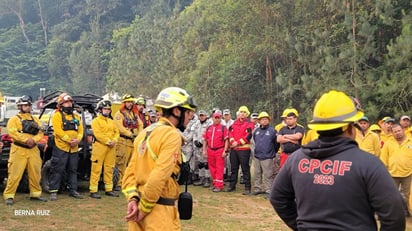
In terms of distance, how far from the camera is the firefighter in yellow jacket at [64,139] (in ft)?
30.2

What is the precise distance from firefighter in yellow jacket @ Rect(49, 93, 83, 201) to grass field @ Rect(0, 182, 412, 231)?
52 cm

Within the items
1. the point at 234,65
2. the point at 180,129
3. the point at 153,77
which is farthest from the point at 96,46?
the point at 180,129

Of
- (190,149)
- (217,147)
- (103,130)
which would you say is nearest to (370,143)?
(217,147)

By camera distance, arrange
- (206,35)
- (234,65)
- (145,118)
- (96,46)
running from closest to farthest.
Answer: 1. (145,118)
2. (234,65)
3. (206,35)
4. (96,46)

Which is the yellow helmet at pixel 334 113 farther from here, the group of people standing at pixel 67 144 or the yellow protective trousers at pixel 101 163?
the yellow protective trousers at pixel 101 163

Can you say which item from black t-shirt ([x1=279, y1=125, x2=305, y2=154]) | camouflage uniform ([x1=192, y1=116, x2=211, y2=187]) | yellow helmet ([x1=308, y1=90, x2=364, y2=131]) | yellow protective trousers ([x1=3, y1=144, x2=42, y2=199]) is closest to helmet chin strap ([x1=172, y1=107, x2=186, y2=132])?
yellow helmet ([x1=308, y1=90, x2=364, y2=131])

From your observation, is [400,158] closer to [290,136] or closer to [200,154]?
[290,136]

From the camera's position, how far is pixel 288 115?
1008cm

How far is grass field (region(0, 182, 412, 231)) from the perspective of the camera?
7758mm

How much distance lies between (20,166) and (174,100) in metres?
5.74

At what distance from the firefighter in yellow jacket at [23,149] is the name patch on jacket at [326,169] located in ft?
22.5

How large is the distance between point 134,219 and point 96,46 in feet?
232

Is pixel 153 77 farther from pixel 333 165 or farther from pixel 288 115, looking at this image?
pixel 333 165

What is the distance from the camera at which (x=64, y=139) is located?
9.20 meters
